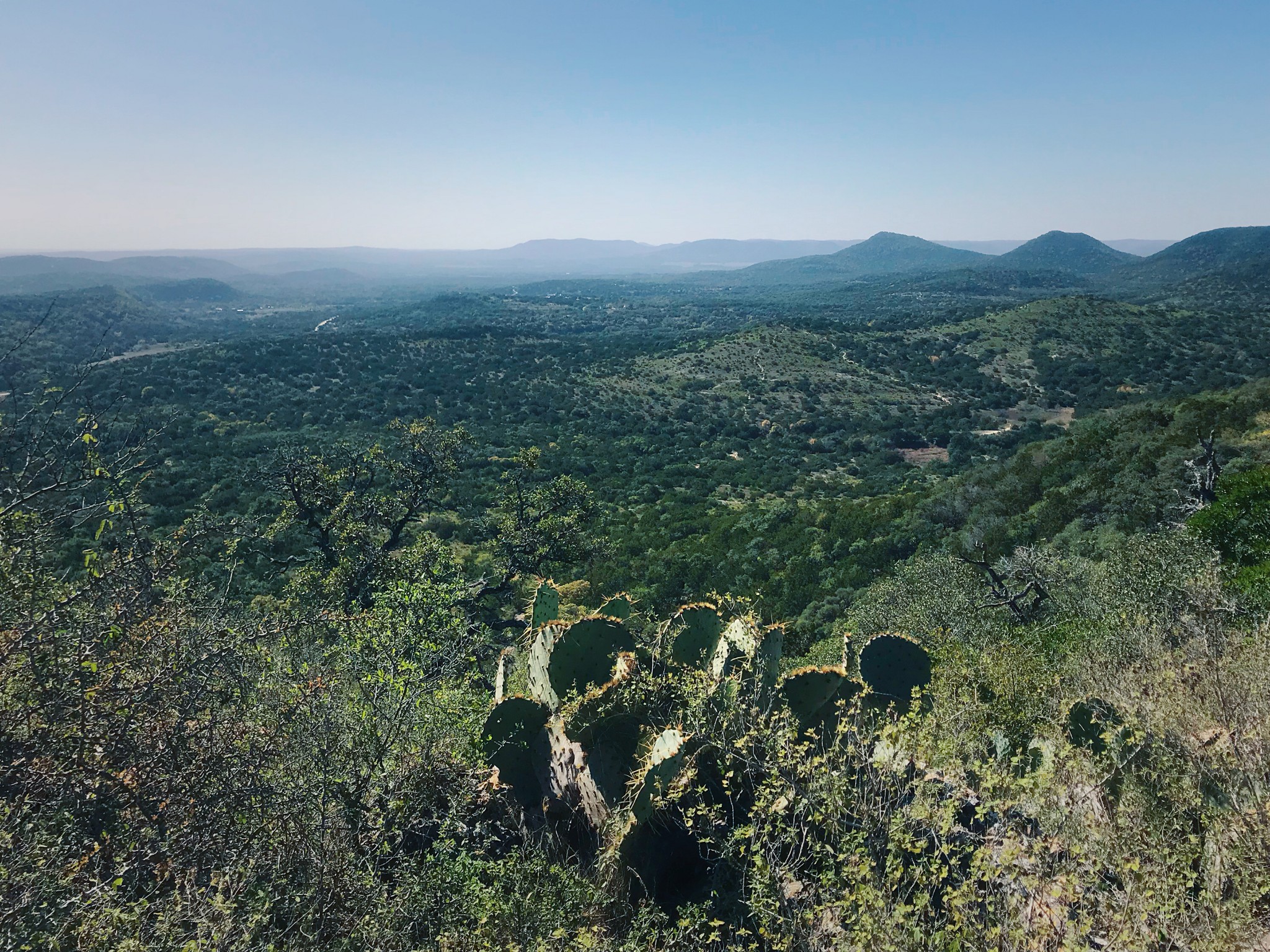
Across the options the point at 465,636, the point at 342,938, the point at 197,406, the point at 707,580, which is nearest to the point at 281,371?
the point at 197,406

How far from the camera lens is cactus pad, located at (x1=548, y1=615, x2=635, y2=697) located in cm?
646

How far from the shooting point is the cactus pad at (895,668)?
22.1 feet

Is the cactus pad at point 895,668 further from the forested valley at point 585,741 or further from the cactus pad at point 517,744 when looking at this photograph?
the cactus pad at point 517,744

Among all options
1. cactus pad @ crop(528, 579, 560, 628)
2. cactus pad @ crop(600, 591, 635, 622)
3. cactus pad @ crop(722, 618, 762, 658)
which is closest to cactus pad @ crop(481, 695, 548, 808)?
cactus pad @ crop(528, 579, 560, 628)

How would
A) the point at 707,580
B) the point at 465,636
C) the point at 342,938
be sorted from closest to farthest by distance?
the point at 342,938
the point at 465,636
the point at 707,580

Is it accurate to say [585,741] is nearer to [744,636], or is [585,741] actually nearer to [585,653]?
[585,653]

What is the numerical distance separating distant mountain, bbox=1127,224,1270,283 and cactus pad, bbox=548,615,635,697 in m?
191

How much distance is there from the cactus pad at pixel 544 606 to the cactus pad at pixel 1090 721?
218 inches

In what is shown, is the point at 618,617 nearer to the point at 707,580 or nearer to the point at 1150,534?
the point at 1150,534

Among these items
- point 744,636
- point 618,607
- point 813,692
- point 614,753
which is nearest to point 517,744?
point 614,753

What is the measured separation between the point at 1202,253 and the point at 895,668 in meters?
239

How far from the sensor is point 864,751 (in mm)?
4957

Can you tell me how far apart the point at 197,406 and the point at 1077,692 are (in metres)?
59.3

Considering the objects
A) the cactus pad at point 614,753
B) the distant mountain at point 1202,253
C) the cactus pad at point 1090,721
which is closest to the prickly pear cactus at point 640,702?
the cactus pad at point 614,753
